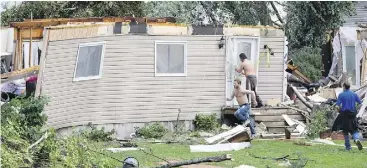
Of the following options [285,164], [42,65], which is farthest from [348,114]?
[42,65]

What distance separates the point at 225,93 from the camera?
1964 cm

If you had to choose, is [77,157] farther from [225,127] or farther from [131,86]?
[225,127]

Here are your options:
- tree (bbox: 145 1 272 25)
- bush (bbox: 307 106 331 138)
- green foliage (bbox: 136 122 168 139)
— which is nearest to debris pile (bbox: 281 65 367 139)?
bush (bbox: 307 106 331 138)

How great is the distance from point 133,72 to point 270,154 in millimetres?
5349

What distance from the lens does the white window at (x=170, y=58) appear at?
18.9 metres

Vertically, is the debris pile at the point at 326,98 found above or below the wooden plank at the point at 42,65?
below

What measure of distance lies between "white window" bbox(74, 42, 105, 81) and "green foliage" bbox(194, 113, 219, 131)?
9.13 feet

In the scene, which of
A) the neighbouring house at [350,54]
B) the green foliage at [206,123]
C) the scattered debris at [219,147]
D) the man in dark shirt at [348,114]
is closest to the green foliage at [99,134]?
the green foliage at [206,123]

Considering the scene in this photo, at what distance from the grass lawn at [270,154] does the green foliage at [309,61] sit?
14185mm

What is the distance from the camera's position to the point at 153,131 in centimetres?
1800

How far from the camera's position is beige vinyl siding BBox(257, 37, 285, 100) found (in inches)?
805

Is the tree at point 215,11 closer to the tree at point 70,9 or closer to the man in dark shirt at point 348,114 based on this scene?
the tree at point 70,9

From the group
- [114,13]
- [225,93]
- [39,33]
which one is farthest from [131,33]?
[114,13]

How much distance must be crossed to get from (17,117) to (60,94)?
4786mm
